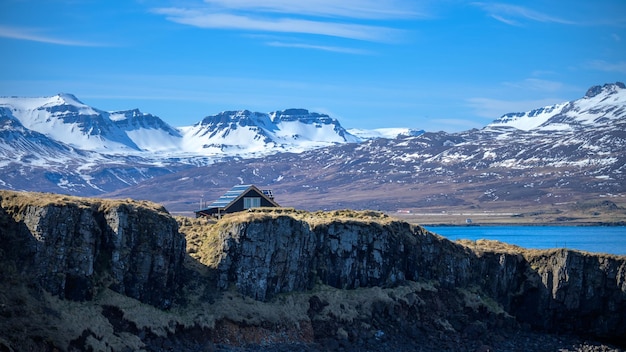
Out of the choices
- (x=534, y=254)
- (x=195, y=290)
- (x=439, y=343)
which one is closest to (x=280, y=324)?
(x=195, y=290)

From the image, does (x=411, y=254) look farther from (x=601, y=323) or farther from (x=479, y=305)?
(x=601, y=323)

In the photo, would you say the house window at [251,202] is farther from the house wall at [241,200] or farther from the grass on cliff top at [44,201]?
the grass on cliff top at [44,201]

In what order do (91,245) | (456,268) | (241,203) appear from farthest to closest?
1. (241,203)
2. (456,268)
3. (91,245)

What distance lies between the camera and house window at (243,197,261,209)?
71438mm

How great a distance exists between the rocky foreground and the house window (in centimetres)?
509

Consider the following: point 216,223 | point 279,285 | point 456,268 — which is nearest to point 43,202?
point 216,223

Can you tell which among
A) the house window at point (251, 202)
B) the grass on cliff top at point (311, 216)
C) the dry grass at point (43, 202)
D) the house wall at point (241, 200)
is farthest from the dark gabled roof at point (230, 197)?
the dry grass at point (43, 202)

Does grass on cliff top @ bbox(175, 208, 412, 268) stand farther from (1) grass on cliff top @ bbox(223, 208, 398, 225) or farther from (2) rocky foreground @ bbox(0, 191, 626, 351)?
(2) rocky foreground @ bbox(0, 191, 626, 351)

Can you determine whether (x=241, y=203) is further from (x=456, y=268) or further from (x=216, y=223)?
(x=456, y=268)

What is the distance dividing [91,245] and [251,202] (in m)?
22.3

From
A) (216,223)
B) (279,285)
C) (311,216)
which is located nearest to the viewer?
(279,285)

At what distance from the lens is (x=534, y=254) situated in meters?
69.1

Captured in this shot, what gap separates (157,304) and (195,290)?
3522mm

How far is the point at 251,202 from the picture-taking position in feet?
234
